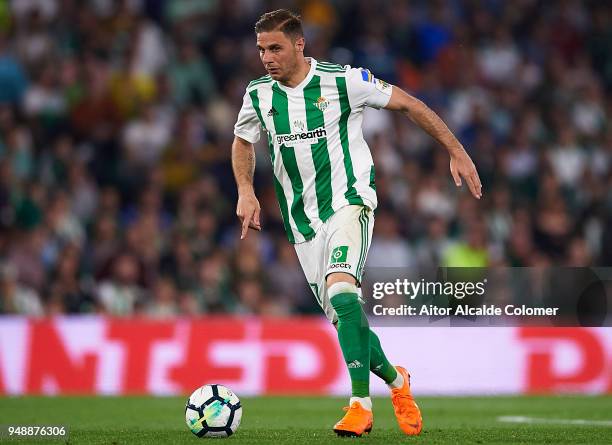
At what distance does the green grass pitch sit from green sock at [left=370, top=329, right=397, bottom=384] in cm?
34

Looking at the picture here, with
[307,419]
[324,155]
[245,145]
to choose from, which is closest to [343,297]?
[324,155]

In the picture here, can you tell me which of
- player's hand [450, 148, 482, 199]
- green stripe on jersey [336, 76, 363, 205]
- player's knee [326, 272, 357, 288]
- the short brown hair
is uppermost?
the short brown hair

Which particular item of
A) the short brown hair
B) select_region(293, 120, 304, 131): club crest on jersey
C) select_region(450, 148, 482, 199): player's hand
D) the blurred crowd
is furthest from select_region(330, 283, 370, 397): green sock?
the blurred crowd

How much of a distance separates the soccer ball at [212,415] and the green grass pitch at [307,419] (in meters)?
0.09

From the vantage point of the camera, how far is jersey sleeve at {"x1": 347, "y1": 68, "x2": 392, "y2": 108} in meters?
7.27

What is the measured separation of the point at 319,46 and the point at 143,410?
6872mm

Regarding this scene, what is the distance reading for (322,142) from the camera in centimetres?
730

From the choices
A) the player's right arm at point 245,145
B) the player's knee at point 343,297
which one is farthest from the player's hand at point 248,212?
the player's knee at point 343,297

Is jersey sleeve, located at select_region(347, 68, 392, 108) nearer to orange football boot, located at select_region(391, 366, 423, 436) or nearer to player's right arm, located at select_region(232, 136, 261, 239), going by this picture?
player's right arm, located at select_region(232, 136, 261, 239)

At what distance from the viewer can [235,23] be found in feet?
53.4

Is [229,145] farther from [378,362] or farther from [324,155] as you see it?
[378,362]

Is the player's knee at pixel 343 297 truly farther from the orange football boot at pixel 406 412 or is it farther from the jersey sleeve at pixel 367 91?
the jersey sleeve at pixel 367 91

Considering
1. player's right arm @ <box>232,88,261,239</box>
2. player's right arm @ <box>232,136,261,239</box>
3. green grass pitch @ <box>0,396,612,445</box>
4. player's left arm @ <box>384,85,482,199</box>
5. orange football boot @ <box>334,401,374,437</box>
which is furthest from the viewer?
player's right arm @ <box>232,88,261,239</box>

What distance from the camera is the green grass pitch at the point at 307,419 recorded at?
713 centimetres
